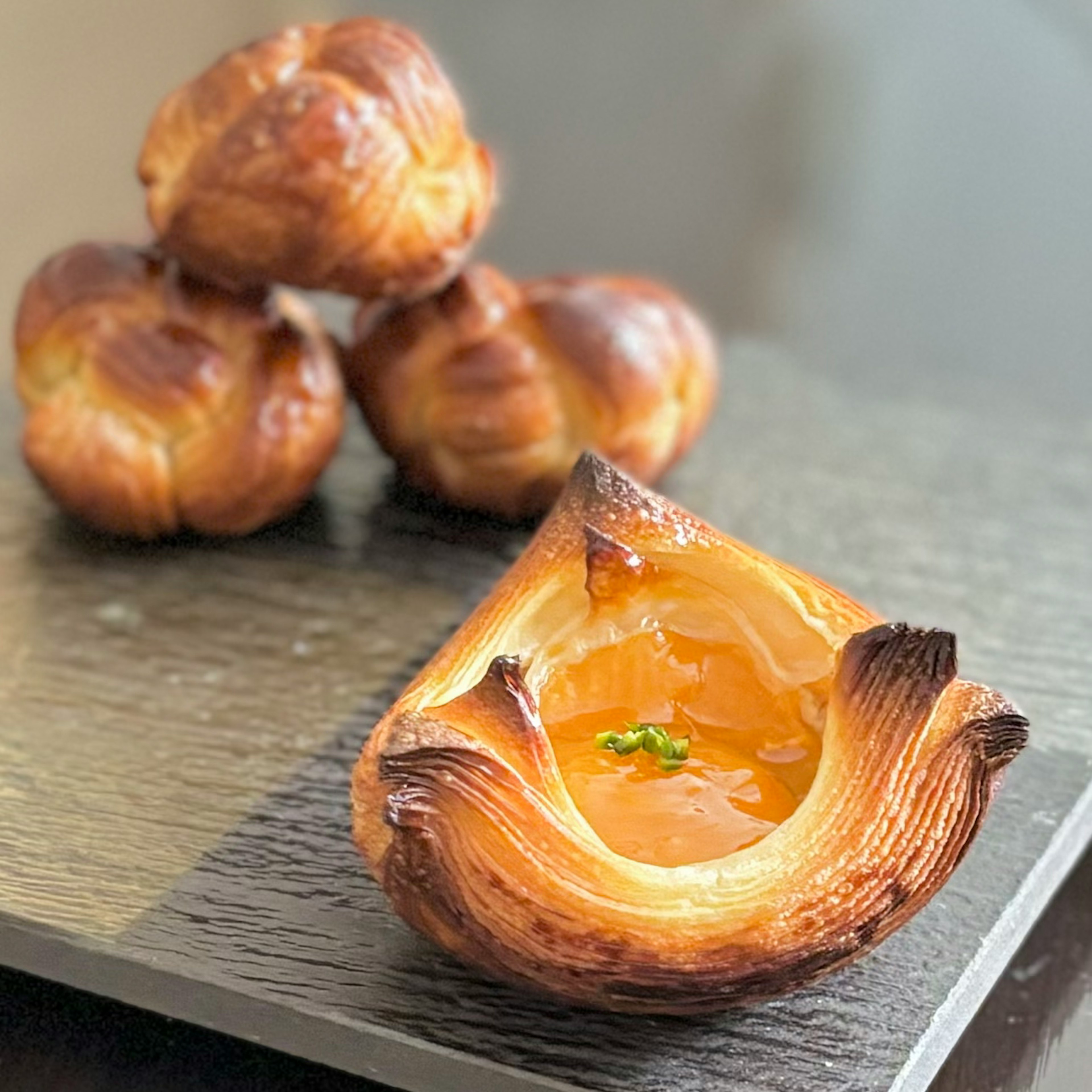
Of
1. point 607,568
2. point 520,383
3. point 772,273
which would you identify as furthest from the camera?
point 772,273

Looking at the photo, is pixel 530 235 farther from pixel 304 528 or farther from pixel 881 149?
pixel 304 528

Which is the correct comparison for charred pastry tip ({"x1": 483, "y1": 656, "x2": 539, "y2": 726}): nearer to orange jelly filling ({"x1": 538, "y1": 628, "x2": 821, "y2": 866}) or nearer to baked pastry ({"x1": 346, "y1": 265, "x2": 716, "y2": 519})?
orange jelly filling ({"x1": 538, "y1": 628, "x2": 821, "y2": 866})

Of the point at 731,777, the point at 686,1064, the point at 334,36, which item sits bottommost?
the point at 686,1064

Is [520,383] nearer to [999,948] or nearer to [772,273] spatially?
[999,948]

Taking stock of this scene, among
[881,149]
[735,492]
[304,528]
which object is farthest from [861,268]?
[304,528]

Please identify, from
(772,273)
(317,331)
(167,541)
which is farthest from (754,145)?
(167,541)

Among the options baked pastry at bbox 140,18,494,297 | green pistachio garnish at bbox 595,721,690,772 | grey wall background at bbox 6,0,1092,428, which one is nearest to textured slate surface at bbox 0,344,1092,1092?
green pistachio garnish at bbox 595,721,690,772
